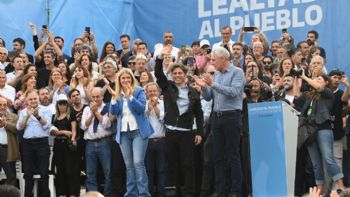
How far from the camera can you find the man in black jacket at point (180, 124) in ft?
40.2

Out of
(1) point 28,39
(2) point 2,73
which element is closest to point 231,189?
(2) point 2,73

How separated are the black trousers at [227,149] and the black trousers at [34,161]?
2.88 m

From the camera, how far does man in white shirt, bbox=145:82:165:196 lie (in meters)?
12.6

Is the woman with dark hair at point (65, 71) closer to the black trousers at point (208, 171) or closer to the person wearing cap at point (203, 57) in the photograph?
the person wearing cap at point (203, 57)

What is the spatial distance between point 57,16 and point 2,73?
4.50 m

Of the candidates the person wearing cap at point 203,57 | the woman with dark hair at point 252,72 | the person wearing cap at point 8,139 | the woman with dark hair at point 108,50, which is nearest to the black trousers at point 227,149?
the woman with dark hair at point 252,72

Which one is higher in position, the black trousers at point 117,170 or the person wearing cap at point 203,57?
the person wearing cap at point 203,57

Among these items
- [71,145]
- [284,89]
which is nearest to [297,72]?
[284,89]

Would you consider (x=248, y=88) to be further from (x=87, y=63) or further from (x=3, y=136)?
(x=3, y=136)

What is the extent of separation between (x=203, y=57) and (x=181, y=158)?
3.02m

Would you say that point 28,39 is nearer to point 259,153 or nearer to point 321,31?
point 321,31

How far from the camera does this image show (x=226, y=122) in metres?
11.2

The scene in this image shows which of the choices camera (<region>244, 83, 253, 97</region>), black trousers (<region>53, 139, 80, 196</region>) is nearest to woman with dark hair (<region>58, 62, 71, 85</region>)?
black trousers (<region>53, 139, 80, 196</region>)

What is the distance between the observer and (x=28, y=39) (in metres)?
17.9
